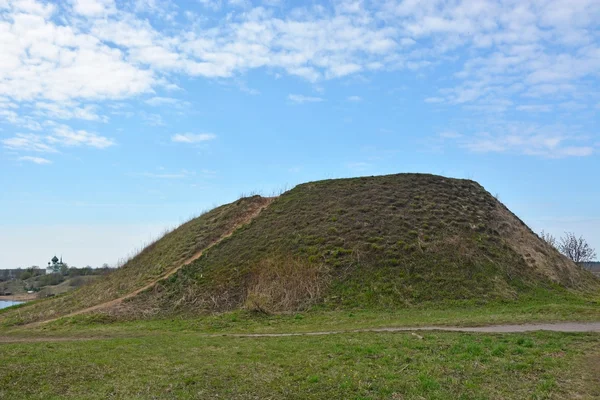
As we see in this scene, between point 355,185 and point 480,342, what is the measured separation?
23665mm

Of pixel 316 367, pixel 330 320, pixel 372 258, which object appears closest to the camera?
pixel 316 367

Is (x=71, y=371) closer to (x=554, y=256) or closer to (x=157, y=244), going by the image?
(x=157, y=244)

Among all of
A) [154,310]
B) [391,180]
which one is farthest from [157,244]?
[391,180]

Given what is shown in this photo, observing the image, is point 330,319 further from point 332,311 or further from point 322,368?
point 322,368

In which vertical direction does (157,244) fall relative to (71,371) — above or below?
above

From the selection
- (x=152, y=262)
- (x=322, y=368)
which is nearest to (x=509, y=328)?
(x=322, y=368)

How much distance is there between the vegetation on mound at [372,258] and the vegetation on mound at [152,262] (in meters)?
2.09

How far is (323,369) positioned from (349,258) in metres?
16.6

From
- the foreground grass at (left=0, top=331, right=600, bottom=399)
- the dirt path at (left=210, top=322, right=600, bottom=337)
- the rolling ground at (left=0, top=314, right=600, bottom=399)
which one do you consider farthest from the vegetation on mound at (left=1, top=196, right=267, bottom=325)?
the dirt path at (left=210, top=322, right=600, bottom=337)

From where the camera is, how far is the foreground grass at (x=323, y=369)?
8875 millimetres

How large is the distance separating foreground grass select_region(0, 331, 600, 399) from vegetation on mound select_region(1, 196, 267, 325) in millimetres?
14102

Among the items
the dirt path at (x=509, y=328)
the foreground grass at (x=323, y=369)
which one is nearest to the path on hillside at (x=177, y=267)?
the foreground grass at (x=323, y=369)

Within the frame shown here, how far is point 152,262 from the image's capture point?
105ft

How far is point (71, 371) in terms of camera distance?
10.5m
